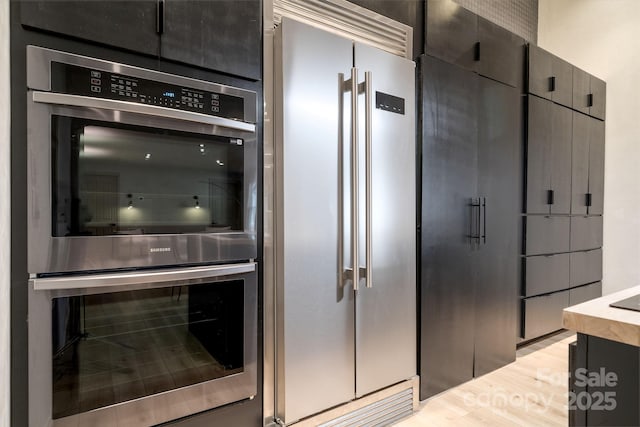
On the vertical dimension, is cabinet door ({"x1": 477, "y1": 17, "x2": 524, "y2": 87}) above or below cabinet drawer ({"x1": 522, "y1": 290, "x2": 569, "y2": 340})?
above

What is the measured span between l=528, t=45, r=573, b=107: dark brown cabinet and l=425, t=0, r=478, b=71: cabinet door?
780 millimetres

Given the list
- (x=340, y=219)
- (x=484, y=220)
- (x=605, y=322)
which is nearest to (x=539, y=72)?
(x=484, y=220)

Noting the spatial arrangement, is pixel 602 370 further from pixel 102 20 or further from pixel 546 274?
pixel 546 274

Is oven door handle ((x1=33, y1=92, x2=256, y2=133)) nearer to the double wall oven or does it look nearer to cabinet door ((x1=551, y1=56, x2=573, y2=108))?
the double wall oven

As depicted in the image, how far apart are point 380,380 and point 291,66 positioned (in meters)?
1.56

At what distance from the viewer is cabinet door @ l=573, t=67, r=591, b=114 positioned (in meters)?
3.22

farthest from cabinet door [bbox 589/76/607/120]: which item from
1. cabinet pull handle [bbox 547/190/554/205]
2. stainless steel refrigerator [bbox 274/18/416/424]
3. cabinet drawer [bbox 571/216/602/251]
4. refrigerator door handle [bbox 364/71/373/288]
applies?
refrigerator door handle [bbox 364/71/373/288]

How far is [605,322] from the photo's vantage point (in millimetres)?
938

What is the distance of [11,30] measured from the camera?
1.05 metres

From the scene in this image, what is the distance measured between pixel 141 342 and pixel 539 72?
10.6ft

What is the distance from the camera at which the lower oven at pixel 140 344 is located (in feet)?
3.59
